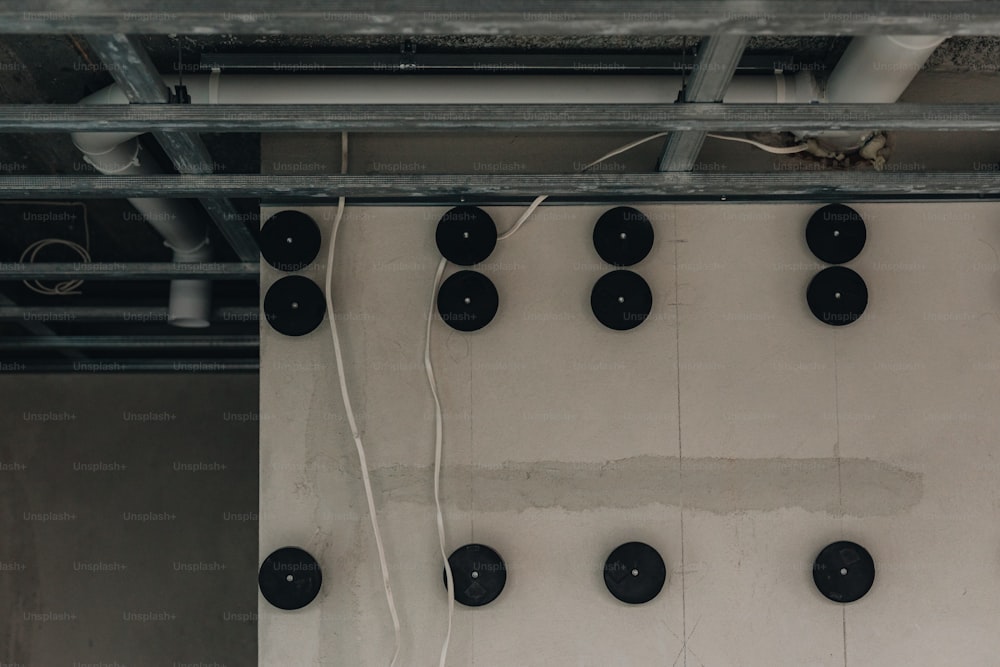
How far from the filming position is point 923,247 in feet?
9.71

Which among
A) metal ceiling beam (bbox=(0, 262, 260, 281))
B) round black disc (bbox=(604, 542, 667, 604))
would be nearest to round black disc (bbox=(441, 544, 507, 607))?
round black disc (bbox=(604, 542, 667, 604))

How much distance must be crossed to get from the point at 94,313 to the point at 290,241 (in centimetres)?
175

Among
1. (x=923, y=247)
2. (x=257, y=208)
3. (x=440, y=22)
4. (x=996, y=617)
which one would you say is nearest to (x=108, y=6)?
(x=440, y=22)

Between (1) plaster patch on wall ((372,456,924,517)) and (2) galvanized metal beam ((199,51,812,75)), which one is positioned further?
(1) plaster patch on wall ((372,456,924,517))

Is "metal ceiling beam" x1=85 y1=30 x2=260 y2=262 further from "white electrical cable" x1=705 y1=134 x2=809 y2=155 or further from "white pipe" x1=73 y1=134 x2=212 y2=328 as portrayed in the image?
"white electrical cable" x1=705 y1=134 x2=809 y2=155

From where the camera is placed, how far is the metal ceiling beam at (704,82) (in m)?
2.09

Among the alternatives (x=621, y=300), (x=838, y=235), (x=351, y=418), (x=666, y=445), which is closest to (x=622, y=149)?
(x=621, y=300)

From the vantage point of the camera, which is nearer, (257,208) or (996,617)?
(996,617)

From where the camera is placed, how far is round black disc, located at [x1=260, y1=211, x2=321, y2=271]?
287 centimetres

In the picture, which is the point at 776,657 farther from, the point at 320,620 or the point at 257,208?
the point at 257,208

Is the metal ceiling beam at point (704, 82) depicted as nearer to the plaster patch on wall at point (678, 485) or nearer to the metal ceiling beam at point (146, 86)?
the plaster patch on wall at point (678, 485)

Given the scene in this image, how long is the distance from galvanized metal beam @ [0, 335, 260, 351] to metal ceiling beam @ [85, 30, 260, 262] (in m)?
1.59

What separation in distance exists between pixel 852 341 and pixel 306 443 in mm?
1659

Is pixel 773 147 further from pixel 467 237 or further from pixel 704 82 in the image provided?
pixel 467 237
